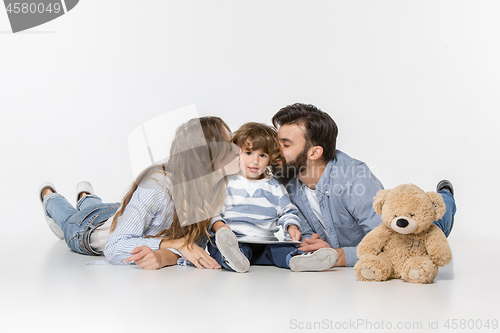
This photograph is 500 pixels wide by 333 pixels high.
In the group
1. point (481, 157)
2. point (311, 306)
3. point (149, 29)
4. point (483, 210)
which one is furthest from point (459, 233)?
point (149, 29)

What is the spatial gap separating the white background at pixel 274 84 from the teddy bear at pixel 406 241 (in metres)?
1.63

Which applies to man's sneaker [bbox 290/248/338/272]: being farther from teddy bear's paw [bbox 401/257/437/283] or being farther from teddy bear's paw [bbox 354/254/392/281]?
teddy bear's paw [bbox 401/257/437/283]

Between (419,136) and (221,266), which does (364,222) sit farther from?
(419,136)

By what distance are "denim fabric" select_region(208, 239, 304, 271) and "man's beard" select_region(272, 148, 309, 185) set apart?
38 cm

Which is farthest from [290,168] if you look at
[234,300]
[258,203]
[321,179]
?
[234,300]

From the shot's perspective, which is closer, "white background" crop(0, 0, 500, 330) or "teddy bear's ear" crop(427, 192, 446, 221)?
"teddy bear's ear" crop(427, 192, 446, 221)

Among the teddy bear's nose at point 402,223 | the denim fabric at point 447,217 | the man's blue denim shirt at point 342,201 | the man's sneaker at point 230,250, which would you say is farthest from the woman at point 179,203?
the denim fabric at point 447,217

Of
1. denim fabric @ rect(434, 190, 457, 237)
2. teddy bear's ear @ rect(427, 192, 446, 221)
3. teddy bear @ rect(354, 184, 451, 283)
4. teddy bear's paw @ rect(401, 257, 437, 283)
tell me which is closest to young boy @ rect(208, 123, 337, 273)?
teddy bear @ rect(354, 184, 451, 283)

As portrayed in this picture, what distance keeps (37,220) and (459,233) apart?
2989 mm

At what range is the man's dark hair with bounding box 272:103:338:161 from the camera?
8.09 ft

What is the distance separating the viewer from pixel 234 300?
1704mm

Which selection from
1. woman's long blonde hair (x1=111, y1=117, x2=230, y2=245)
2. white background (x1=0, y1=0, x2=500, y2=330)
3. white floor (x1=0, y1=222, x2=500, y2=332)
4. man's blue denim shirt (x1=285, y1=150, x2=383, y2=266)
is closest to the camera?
white floor (x1=0, y1=222, x2=500, y2=332)

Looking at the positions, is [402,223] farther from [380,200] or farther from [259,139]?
[259,139]

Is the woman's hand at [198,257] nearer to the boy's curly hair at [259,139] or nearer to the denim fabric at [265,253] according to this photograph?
the denim fabric at [265,253]
